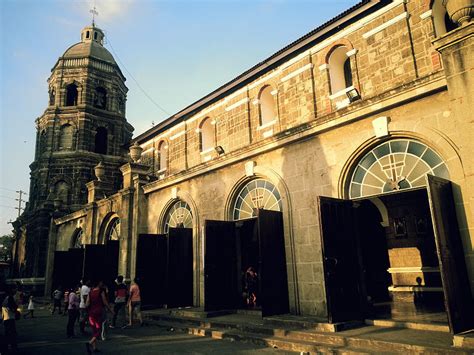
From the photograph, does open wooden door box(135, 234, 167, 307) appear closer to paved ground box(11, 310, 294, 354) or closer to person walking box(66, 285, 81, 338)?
paved ground box(11, 310, 294, 354)

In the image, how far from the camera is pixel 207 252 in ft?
36.4

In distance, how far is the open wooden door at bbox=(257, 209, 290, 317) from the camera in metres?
9.21

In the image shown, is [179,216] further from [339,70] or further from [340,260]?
[339,70]

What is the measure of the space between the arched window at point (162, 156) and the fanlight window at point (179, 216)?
24.1ft

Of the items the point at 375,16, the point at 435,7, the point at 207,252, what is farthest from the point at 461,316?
the point at 375,16

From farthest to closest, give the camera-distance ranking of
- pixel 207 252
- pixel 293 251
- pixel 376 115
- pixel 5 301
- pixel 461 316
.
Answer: pixel 207 252
pixel 293 251
pixel 376 115
pixel 5 301
pixel 461 316

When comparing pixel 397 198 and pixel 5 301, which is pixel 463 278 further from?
pixel 5 301

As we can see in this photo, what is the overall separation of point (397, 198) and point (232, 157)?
7.13 metres

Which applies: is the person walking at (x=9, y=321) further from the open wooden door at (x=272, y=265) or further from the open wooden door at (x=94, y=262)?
the open wooden door at (x=94, y=262)

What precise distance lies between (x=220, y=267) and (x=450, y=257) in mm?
6756

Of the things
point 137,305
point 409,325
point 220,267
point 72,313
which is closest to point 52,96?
point 137,305

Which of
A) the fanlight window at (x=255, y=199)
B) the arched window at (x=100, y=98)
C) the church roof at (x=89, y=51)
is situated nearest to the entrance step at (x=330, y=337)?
the fanlight window at (x=255, y=199)

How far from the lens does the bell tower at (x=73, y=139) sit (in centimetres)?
2748

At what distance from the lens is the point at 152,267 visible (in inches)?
540
